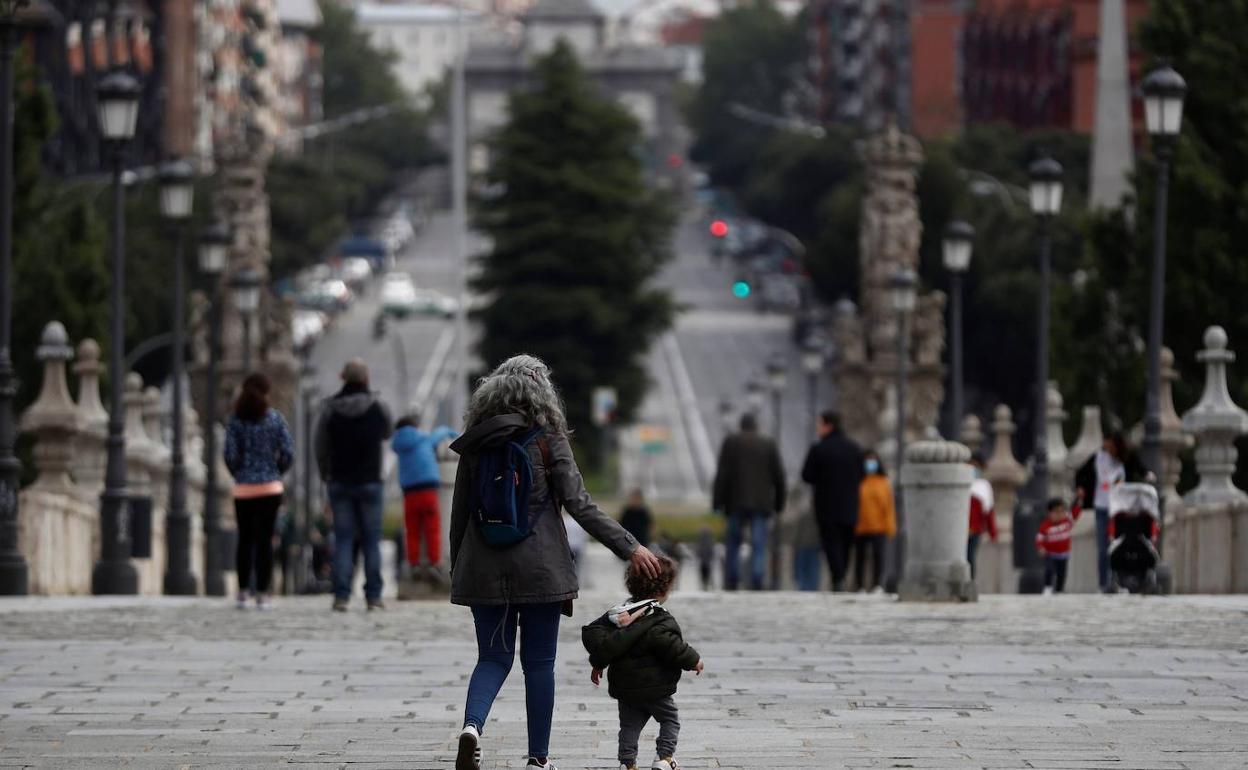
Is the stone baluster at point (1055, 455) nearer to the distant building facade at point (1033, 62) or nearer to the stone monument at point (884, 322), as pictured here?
the stone monument at point (884, 322)

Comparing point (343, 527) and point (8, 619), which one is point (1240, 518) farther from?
point (8, 619)

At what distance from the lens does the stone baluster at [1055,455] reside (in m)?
32.3

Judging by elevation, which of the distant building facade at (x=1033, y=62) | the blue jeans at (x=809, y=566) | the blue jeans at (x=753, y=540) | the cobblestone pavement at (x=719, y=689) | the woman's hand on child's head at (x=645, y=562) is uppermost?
the distant building facade at (x=1033, y=62)

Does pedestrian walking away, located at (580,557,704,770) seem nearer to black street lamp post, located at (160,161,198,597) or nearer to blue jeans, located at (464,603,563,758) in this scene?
blue jeans, located at (464,603,563,758)

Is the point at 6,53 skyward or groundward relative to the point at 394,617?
skyward

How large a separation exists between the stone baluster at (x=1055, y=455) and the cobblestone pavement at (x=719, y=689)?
12392mm

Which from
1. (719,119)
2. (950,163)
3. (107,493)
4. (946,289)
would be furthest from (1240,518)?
(719,119)

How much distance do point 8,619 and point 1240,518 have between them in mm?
8743

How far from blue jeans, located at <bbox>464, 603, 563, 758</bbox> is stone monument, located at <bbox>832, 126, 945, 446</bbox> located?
135 feet

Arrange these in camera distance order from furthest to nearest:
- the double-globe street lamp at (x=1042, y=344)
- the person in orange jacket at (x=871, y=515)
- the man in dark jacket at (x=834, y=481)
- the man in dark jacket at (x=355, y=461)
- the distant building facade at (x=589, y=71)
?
the distant building facade at (x=589, y=71), the double-globe street lamp at (x=1042, y=344), the person in orange jacket at (x=871, y=515), the man in dark jacket at (x=834, y=481), the man in dark jacket at (x=355, y=461)

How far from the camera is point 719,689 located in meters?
14.5

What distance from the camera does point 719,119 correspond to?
188m

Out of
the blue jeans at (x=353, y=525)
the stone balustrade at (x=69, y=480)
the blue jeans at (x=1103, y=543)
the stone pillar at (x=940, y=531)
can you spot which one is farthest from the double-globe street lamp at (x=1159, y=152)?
the stone balustrade at (x=69, y=480)

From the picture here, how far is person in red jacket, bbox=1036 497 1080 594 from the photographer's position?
1014 inches
